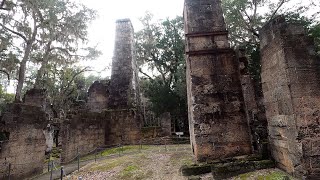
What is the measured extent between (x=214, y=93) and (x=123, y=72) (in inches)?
491

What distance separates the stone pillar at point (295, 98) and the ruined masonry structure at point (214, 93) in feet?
3.33

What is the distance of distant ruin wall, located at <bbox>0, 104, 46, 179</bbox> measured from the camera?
7355 millimetres

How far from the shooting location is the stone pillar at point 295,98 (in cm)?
373

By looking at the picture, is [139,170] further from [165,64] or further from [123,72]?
[165,64]

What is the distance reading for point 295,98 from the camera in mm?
3906

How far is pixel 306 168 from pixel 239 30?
17884mm

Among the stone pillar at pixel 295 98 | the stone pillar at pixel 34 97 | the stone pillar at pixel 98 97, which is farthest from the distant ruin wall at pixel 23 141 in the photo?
the stone pillar at pixel 98 97

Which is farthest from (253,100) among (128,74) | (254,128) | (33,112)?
(128,74)

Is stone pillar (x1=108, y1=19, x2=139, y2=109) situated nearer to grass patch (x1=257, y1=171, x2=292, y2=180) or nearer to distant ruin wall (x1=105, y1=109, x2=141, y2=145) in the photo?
distant ruin wall (x1=105, y1=109, x2=141, y2=145)

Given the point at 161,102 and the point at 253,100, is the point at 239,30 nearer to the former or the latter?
the point at 161,102

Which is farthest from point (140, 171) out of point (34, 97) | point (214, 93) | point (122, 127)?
point (34, 97)

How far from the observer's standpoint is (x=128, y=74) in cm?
1717

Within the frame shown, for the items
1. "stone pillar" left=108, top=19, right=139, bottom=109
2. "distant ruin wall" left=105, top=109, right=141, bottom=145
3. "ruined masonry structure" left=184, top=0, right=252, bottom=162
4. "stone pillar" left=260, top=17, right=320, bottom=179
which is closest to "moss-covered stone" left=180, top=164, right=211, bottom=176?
"ruined masonry structure" left=184, top=0, right=252, bottom=162

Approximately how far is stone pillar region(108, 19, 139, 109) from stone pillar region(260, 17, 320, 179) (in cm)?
1290
